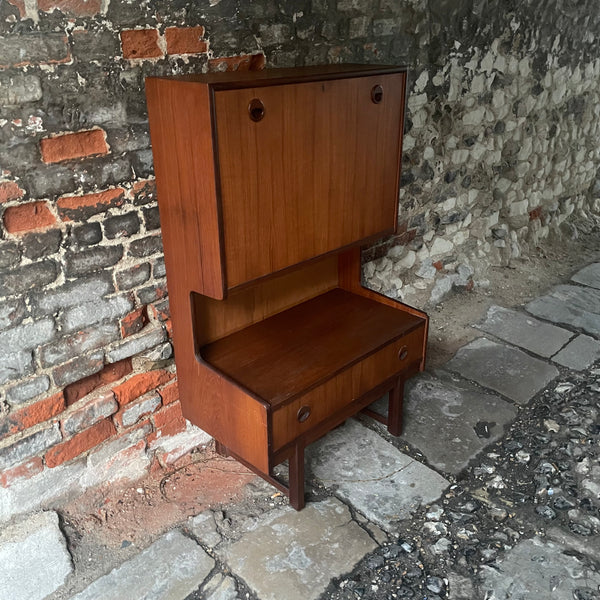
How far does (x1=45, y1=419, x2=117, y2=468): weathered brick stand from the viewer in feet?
6.75

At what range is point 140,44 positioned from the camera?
182cm

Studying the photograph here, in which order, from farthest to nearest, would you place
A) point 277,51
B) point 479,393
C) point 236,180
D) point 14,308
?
point 479,393, point 277,51, point 14,308, point 236,180

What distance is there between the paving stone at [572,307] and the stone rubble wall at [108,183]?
109 centimetres

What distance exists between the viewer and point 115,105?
182 centimetres

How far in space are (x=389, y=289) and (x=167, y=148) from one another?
173 cm

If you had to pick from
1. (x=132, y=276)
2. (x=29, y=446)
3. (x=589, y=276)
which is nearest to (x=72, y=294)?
(x=132, y=276)

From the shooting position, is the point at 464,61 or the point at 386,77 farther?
the point at 464,61

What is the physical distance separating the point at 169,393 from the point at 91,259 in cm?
65

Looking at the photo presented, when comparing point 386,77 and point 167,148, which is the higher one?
point 386,77

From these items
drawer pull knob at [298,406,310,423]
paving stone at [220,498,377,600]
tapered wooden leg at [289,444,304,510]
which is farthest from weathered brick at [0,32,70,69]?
paving stone at [220,498,377,600]

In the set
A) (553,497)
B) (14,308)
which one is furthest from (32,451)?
(553,497)

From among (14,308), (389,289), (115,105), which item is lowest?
(389,289)

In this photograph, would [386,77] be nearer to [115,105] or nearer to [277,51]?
[277,51]

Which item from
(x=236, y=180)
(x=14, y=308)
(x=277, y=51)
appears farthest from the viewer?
(x=277, y=51)
